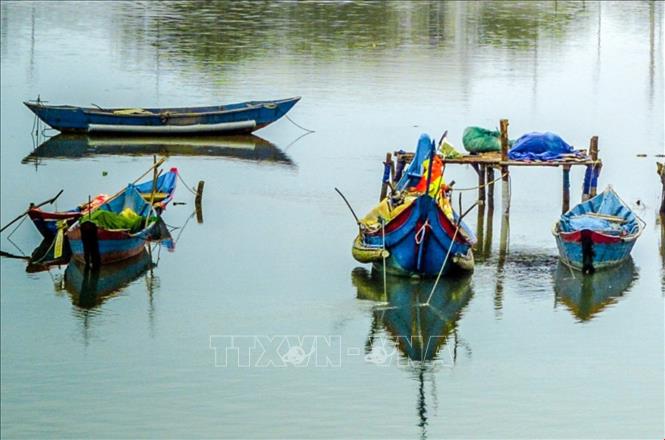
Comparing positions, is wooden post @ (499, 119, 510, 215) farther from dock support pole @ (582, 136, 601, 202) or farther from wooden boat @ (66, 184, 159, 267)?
wooden boat @ (66, 184, 159, 267)

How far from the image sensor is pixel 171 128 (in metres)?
44.9

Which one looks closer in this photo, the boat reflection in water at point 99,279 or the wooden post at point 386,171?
the boat reflection in water at point 99,279

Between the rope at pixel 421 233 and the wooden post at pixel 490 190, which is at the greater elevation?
the wooden post at pixel 490 190

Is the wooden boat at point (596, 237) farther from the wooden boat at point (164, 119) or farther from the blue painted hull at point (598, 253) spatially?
the wooden boat at point (164, 119)

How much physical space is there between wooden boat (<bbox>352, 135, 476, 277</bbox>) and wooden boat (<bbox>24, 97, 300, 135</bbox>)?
15918 mm

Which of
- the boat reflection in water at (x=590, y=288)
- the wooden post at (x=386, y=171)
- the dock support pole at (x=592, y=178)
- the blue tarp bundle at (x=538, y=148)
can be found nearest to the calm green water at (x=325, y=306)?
the boat reflection in water at (x=590, y=288)

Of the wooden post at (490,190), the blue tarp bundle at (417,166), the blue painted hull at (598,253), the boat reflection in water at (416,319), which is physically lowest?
the boat reflection in water at (416,319)

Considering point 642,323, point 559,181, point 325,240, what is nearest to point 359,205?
point 325,240

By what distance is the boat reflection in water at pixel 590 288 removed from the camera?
28.4 meters

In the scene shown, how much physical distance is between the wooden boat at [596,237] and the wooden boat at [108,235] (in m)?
8.09

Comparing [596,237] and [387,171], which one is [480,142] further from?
[596,237]

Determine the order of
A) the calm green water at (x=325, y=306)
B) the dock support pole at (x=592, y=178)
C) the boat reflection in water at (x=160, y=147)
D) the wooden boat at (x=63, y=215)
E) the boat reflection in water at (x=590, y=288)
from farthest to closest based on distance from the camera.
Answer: the boat reflection in water at (x=160, y=147)
the dock support pole at (x=592, y=178)
the wooden boat at (x=63, y=215)
the boat reflection in water at (x=590, y=288)
the calm green water at (x=325, y=306)

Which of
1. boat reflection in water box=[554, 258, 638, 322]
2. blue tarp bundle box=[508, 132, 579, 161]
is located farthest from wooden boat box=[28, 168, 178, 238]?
boat reflection in water box=[554, 258, 638, 322]

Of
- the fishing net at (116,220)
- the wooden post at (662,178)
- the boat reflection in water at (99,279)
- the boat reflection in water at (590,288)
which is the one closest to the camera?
the boat reflection in water at (590,288)
